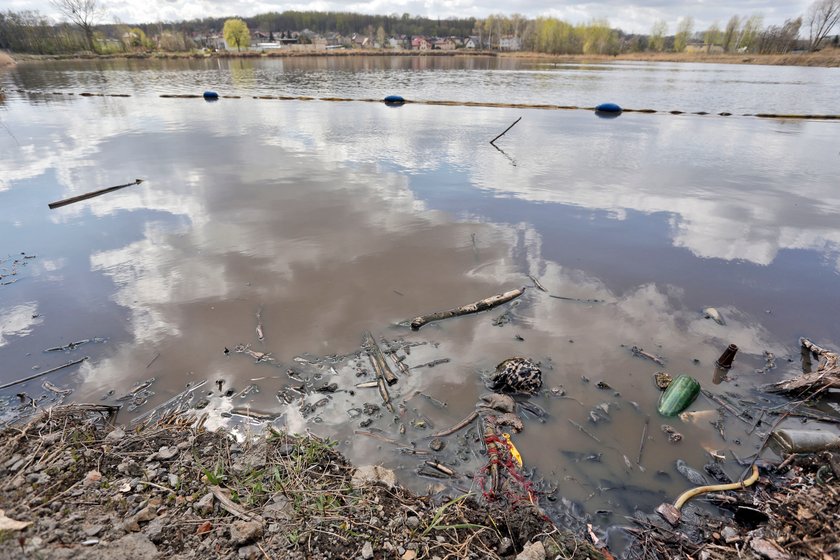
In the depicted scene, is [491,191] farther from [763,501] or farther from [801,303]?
[763,501]

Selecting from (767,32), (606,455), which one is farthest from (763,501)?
(767,32)

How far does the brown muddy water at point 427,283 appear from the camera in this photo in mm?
5758

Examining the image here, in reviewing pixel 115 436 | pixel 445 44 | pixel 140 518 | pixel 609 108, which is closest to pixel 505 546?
pixel 140 518

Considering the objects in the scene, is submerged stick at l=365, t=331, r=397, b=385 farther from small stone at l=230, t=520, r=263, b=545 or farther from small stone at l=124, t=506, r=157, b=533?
small stone at l=124, t=506, r=157, b=533

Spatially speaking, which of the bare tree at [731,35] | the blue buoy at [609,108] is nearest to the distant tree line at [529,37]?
the bare tree at [731,35]

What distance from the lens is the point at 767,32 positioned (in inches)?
4227

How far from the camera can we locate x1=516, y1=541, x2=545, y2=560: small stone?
3695mm

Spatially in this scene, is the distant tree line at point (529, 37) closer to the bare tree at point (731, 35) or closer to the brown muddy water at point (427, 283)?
the bare tree at point (731, 35)

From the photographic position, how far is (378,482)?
4457mm

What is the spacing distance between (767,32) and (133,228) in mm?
149464

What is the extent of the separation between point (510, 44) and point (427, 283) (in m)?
186

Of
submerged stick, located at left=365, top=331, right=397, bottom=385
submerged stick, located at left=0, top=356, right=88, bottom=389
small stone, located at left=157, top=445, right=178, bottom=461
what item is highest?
small stone, located at left=157, top=445, right=178, bottom=461

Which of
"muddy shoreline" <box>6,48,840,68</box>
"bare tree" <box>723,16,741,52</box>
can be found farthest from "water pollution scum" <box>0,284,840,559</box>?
"bare tree" <box>723,16,741,52</box>

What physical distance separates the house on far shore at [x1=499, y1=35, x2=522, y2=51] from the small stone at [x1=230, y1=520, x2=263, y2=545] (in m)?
183
